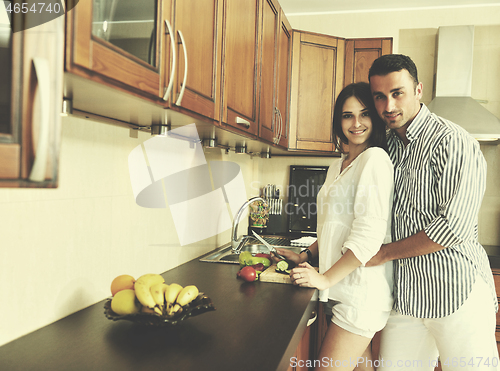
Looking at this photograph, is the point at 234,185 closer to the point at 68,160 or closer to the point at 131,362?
the point at 68,160

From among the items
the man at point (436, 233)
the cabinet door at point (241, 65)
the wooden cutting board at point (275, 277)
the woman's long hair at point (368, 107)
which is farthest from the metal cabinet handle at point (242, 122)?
the wooden cutting board at point (275, 277)

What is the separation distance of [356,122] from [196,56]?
687 millimetres

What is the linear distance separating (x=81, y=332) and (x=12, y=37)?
74 centimetres

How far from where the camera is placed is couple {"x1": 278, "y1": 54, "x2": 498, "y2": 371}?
4.09 ft

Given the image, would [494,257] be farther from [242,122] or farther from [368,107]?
[242,122]

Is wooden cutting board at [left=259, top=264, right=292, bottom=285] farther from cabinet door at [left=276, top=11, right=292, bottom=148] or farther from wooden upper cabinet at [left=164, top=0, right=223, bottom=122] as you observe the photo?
cabinet door at [left=276, top=11, right=292, bottom=148]

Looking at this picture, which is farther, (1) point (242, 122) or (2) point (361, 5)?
(2) point (361, 5)

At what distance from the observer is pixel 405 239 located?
1.32m

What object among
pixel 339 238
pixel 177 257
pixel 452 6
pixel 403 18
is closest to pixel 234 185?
pixel 177 257

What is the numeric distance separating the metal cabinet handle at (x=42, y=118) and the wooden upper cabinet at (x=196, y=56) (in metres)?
0.42

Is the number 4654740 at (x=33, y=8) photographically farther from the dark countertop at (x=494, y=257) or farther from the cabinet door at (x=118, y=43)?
the dark countertop at (x=494, y=257)

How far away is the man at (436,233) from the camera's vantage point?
124 centimetres

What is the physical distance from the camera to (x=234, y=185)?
2.47 meters

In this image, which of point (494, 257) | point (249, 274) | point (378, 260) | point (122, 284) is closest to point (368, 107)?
point (378, 260)
